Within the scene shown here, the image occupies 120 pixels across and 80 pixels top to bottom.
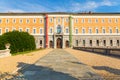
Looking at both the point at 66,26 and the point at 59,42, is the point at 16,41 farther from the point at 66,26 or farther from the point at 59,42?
the point at 66,26

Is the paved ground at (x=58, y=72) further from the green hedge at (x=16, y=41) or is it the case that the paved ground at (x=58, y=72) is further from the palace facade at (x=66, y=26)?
the palace facade at (x=66, y=26)

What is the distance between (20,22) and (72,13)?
1927cm

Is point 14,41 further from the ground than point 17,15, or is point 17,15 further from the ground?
point 17,15

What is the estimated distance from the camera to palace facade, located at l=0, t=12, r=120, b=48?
3027 inches

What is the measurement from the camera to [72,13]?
254 feet

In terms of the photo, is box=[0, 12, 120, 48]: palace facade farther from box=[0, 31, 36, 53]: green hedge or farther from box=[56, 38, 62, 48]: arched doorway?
box=[0, 31, 36, 53]: green hedge

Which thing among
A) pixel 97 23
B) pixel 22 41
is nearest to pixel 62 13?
pixel 97 23

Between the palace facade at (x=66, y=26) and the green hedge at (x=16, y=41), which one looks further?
the palace facade at (x=66, y=26)

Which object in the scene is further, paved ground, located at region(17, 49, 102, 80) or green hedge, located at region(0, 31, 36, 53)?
green hedge, located at region(0, 31, 36, 53)

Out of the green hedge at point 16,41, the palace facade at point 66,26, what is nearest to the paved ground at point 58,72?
the green hedge at point 16,41

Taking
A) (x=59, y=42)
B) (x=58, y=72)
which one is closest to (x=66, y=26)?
(x=59, y=42)

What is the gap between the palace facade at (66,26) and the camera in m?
76.9

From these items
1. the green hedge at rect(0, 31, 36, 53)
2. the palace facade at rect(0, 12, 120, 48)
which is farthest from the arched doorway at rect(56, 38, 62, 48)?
the green hedge at rect(0, 31, 36, 53)

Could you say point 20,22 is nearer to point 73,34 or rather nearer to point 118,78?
point 73,34
